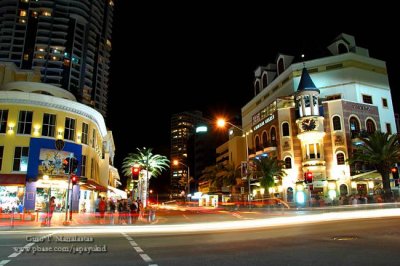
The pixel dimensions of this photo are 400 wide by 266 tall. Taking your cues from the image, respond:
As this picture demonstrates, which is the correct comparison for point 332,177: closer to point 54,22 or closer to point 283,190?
point 283,190

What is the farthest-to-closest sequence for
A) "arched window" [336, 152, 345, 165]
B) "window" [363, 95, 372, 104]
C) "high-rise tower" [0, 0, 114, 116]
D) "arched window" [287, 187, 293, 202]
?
1. "high-rise tower" [0, 0, 114, 116]
2. "window" [363, 95, 372, 104]
3. "arched window" [287, 187, 293, 202]
4. "arched window" [336, 152, 345, 165]

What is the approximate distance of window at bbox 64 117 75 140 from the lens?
3634 cm

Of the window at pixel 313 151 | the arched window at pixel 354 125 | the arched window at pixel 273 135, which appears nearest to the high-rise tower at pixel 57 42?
the arched window at pixel 273 135

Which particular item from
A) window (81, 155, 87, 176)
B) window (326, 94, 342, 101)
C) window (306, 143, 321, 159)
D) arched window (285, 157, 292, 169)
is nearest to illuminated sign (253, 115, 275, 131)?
arched window (285, 157, 292, 169)

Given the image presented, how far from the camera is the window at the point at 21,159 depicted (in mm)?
33275

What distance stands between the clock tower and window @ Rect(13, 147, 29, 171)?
126 ft

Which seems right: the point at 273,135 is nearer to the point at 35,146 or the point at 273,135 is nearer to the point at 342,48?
the point at 342,48

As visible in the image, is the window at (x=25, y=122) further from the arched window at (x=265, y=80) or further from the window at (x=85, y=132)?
the arched window at (x=265, y=80)

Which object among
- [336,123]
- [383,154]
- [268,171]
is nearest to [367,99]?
[336,123]

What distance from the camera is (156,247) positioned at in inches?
441

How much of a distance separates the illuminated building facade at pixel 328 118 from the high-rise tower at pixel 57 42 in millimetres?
73506

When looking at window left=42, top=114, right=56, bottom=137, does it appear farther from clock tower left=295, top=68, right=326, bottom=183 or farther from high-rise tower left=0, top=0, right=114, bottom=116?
high-rise tower left=0, top=0, right=114, bottom=116

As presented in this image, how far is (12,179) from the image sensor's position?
32.2 meters

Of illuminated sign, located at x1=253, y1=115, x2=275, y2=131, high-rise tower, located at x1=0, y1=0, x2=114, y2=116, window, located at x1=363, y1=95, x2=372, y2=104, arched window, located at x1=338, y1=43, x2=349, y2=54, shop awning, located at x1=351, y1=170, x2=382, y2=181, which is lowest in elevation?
shop awning, located at x1=351, y1=170, x2=382, y2=181
